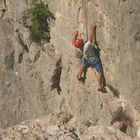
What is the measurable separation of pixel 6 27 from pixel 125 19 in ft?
24.2

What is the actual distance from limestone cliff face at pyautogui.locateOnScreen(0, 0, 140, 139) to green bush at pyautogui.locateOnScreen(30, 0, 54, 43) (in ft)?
0.92

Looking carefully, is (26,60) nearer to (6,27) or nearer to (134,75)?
(6,27)

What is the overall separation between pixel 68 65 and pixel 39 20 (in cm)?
196

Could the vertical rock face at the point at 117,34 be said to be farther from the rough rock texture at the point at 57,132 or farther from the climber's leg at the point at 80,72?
the rough rock texture at the point at 57,132

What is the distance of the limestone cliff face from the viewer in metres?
15.7

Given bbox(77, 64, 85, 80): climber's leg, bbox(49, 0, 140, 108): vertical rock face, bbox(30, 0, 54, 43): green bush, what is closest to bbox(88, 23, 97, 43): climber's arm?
bbox(49, 0, 140, 108): vertical rock face

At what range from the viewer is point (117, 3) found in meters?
15.2

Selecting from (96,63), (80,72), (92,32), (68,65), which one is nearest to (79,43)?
(92,32)

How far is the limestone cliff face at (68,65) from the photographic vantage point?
1573cm

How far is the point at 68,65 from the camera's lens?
18.9 meters

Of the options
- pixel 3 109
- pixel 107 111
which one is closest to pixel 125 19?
pixel 107 111

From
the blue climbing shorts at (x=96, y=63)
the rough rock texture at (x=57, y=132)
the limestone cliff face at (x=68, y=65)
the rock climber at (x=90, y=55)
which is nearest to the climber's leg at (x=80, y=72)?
the rock climber at (x=90, y=55)

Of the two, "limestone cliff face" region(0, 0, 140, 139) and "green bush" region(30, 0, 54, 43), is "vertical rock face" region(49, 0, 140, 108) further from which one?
"green bush" region(30, 0, 54, 43)

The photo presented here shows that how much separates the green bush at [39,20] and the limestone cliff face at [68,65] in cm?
28
